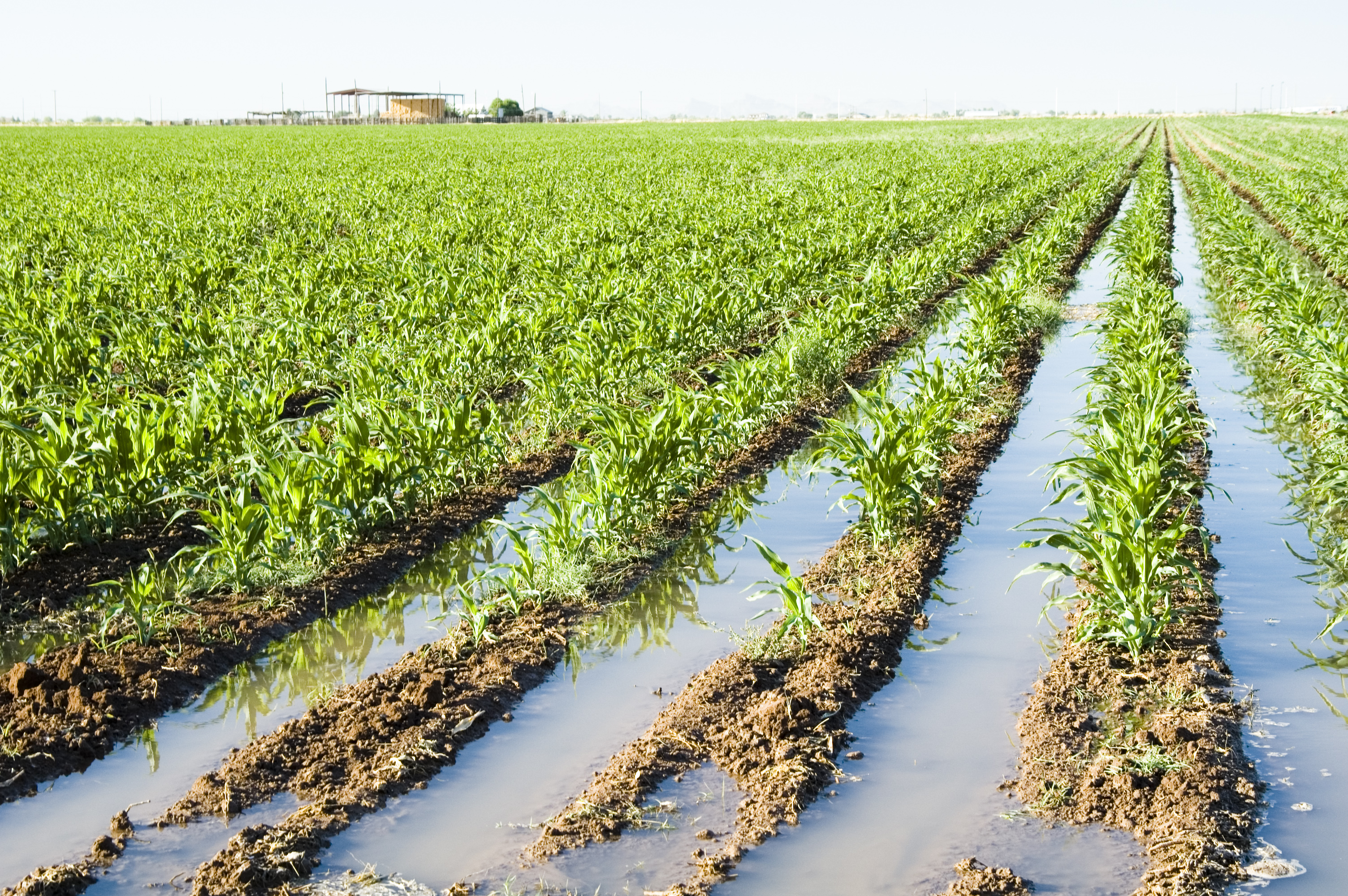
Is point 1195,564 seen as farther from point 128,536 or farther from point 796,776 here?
point 128,536

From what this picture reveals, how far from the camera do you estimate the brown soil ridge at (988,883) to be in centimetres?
333

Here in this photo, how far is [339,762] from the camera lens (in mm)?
4027

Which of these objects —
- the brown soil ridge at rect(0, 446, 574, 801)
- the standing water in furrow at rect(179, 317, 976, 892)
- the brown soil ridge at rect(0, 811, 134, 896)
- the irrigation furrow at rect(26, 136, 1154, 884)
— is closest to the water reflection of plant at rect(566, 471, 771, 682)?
the standing water in furrow at rect(179, 317, 976, 892)

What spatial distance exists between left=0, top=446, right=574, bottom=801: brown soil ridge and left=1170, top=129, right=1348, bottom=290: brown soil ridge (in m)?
13.0

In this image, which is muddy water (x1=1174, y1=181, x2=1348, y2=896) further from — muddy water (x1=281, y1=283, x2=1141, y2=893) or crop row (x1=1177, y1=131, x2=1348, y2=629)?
muddy water (x1=281, y1=283, x2=1141, y2=893)

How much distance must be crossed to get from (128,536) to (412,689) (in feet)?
8.27

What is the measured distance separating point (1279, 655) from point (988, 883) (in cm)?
234

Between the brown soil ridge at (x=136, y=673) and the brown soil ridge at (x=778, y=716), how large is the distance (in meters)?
1.77

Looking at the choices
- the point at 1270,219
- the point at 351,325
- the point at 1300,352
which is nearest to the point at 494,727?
the point at 1300,352

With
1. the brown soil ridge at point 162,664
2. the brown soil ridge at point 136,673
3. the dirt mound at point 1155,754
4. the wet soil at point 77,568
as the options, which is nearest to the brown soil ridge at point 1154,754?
the dirt mound at point 1155,754

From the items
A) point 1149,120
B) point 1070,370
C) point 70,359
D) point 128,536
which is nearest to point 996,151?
point 1070,370

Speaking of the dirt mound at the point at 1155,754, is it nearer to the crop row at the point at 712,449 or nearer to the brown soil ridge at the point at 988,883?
the brown soil ridge at the point at 988,883

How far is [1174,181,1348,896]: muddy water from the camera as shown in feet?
12.0

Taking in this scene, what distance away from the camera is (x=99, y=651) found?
4812 mm
